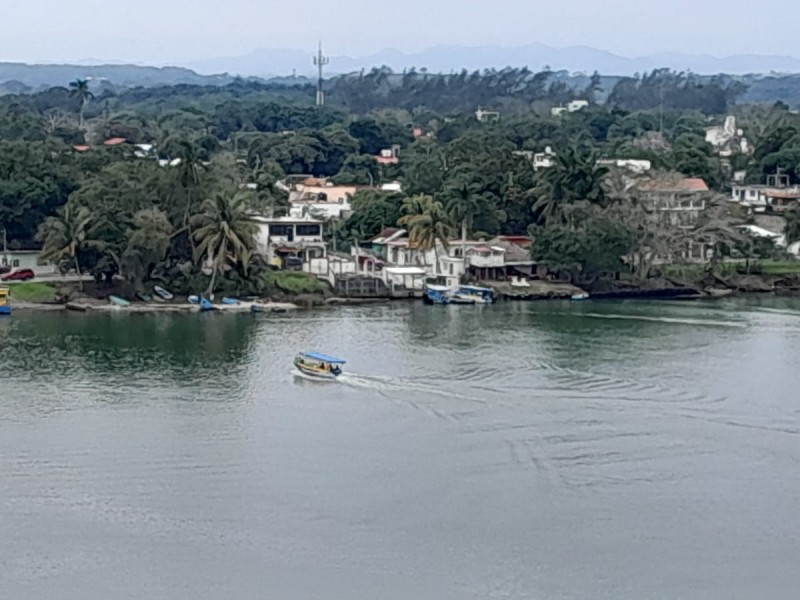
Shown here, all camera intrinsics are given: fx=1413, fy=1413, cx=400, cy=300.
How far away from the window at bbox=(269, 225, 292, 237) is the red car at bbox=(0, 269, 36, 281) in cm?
465

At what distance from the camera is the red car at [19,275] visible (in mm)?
25094

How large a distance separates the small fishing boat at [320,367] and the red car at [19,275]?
910 centimetres

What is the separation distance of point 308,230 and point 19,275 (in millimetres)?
5680

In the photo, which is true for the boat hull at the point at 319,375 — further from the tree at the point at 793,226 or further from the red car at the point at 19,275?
the tree at the point at 793,226

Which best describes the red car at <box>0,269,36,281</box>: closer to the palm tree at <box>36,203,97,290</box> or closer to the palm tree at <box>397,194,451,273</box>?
the palm tree at <box>36,203,97,290</box>

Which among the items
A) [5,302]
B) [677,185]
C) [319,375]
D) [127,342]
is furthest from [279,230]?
[319,375]

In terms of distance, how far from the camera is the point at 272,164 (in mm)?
38719

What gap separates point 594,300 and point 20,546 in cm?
1594

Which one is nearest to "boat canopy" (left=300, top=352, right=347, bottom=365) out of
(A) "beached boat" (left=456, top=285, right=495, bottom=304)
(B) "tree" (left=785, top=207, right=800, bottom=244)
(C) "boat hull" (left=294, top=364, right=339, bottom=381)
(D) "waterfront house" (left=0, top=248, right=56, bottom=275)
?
(C) "boat hull" (left=294, top=364, right=339, bottom=381)

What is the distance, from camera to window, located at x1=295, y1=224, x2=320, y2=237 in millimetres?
27594

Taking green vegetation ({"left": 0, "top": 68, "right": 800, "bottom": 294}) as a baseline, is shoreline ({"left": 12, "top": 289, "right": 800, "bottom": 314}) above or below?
below

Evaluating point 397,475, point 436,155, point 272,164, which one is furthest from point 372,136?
point 397,475

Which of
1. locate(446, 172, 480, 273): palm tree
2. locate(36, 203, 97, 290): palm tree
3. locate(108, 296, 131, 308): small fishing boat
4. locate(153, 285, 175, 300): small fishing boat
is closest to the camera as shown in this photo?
locate(108, 296, 131, 308): small fishing boat

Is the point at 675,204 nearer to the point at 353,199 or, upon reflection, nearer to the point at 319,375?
the point at 353,199
